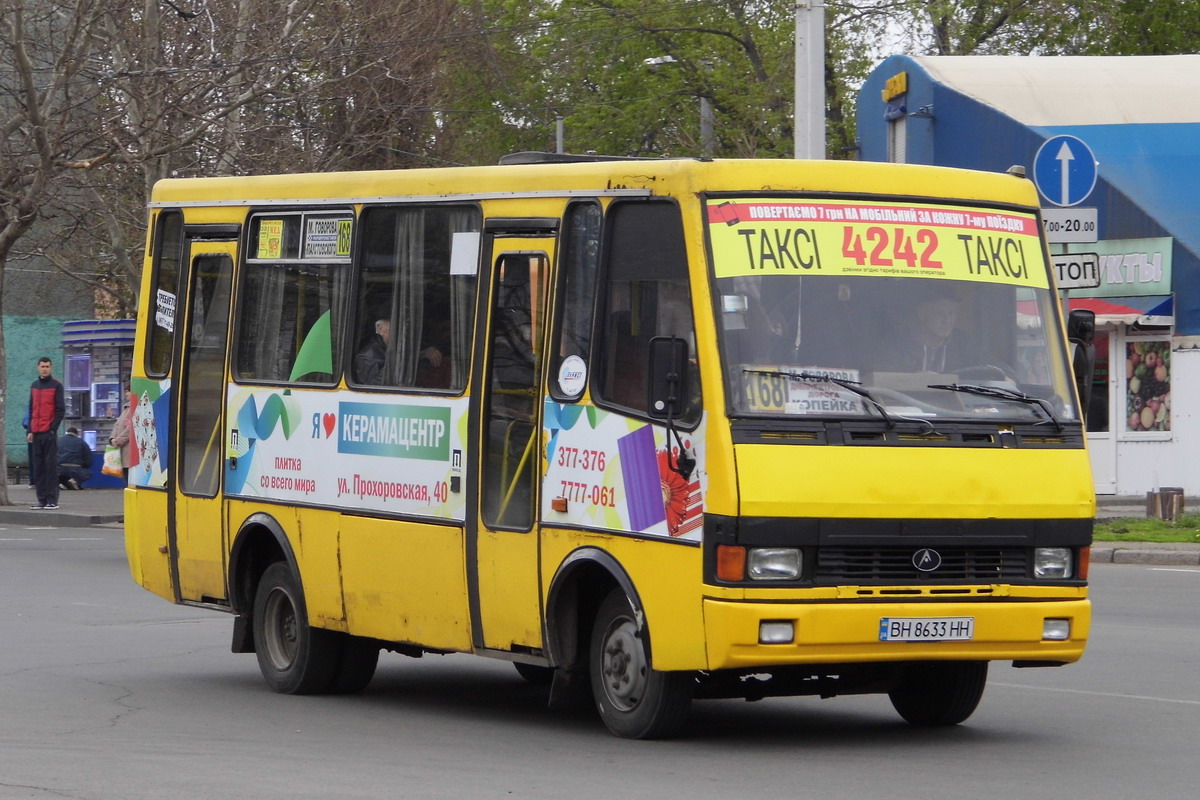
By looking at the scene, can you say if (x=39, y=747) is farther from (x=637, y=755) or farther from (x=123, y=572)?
(x=123, y=572)

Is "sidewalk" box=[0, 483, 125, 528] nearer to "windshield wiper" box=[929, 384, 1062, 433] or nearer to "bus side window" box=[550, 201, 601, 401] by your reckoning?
"bus side window" box=[550, 201, 601, 401]

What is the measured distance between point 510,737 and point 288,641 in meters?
2.43

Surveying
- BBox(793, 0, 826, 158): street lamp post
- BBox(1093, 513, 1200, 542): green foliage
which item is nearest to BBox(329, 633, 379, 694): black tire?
BBox(793, 0, 826, 158): street lamp post

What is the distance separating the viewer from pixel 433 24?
3716 centimetres

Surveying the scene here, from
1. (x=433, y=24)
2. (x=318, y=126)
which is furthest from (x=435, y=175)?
(x=433, y=24)

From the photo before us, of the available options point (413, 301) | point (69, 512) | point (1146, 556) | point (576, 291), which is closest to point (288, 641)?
point (413, 301)

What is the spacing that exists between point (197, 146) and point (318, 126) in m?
3.16

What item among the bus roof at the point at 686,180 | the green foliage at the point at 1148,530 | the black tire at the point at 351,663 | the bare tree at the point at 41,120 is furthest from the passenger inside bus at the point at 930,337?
the bare tree at the point at 41,120

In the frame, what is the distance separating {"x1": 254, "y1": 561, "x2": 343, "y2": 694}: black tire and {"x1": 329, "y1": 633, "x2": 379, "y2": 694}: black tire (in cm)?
3

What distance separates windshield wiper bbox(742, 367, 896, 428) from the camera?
839 cm

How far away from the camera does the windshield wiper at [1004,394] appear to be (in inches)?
341

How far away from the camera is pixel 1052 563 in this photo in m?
8.62

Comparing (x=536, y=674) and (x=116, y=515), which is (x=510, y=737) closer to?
(x=536, y=674)

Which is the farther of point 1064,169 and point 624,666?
point 1064,169
